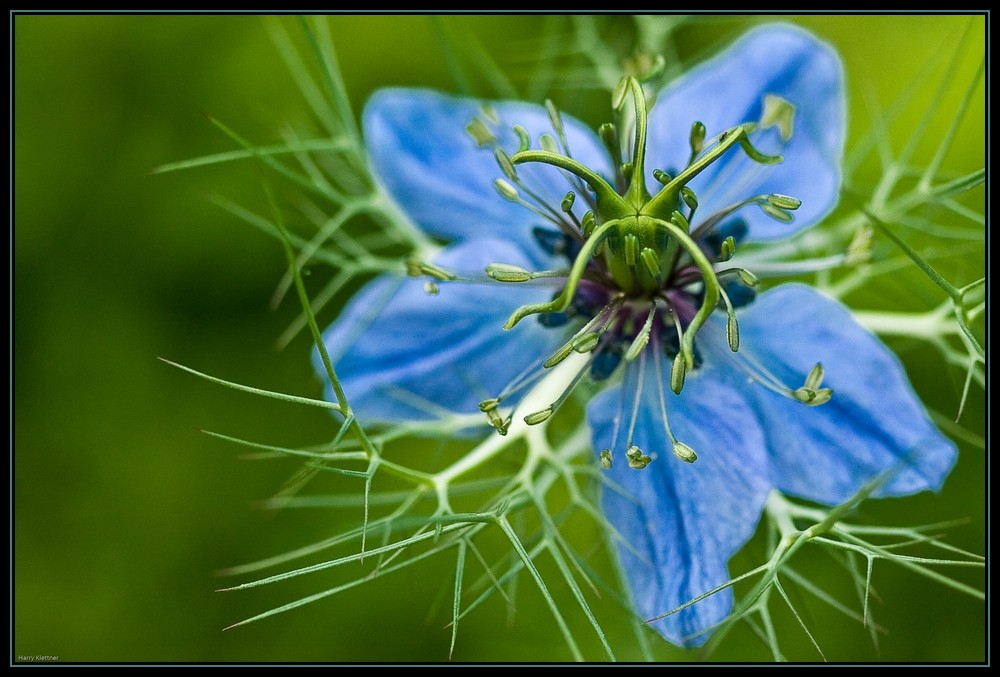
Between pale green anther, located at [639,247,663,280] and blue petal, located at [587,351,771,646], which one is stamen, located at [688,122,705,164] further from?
blue petal, located at [587,351,771,646]

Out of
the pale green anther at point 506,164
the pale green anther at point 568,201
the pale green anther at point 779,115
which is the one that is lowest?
the pale green anther at point 568,201

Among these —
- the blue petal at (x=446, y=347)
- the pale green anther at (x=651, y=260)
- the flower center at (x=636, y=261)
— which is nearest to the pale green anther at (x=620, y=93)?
the flower center at (x=636, y=261)

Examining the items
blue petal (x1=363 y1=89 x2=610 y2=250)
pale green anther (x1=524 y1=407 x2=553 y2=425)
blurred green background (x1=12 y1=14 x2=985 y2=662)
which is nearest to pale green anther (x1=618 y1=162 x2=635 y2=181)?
blue petal (x1=363 y1=89 x2=610 y2=250)

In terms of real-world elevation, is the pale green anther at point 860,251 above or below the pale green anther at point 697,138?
below

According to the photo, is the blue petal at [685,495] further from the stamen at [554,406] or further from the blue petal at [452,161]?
the blue petal at [452,161]

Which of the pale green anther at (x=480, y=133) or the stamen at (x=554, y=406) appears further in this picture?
the pale green anther at (x=480, y=133)

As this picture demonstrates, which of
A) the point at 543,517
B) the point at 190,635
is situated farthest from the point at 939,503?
the point at 190,635

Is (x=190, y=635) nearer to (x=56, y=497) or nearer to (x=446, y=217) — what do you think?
(x=56, y=497)

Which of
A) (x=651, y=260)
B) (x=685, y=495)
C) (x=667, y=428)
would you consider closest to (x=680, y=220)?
(x=651, y=260)
